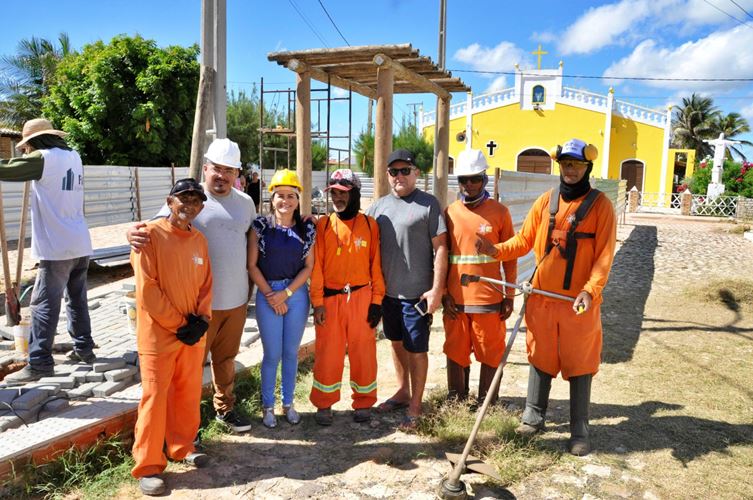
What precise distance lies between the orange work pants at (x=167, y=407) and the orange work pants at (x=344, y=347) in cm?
93

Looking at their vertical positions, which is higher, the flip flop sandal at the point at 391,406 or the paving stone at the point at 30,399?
the paving stone at the point at 30,399

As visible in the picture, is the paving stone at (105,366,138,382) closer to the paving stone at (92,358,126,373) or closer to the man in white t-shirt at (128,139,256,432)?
the paving stone at (92,358,126,373)

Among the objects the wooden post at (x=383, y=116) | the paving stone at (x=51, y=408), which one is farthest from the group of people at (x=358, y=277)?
the wooden post at (x=383, y=116)

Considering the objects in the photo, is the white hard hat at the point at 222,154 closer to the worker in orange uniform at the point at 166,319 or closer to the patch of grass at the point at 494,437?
the worker in orange uniform at the point at 166,319

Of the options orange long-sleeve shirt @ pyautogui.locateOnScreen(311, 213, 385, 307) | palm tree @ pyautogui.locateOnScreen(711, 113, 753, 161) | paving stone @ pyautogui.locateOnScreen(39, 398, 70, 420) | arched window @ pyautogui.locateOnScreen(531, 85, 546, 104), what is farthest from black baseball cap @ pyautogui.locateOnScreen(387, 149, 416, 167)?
palm tree @ pyautogui.locateOnScreen(711, 113, 753, 161)

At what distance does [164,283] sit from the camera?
3145mm

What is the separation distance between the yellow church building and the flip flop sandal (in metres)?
30.6

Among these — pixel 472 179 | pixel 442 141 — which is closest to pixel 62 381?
pixel 472 179

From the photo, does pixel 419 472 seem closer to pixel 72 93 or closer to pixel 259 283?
pixel 259 283

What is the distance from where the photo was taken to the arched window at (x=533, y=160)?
33844 mm

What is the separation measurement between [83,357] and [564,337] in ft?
12.4

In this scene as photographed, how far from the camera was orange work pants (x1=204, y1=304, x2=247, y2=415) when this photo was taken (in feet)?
12.2

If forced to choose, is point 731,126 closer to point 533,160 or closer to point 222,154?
point 533,160

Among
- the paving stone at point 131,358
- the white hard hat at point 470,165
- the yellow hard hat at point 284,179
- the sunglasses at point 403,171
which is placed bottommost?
the paving stone at point 131,358
